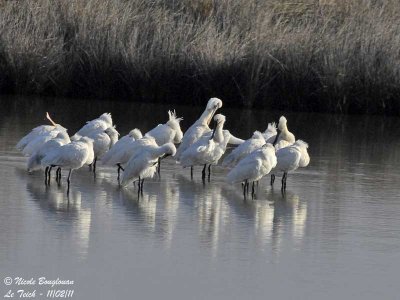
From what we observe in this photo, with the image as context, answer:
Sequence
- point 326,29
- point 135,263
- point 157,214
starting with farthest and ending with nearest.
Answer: point 326,29 → point 157,214 → point 135,263

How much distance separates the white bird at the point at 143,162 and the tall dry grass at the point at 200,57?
31.5 feet

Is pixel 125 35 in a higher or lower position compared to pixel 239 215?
higher

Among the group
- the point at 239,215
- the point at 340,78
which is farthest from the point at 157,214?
the point at 340,78

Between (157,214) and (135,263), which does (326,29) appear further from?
(135,263)

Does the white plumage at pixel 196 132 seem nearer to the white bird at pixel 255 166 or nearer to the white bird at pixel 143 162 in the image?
the white bird at pixel 143 162

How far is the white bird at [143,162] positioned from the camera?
520 inches

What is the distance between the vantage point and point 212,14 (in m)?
25.1

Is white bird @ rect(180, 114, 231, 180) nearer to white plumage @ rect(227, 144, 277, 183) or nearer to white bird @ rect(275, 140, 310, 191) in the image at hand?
white bird @ rect(275, 140, 310, 191)

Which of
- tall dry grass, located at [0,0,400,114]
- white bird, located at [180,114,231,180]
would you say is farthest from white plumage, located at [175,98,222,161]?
tall dry grass, located at [0,0,400,114]

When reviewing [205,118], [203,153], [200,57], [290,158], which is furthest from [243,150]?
[200,57]

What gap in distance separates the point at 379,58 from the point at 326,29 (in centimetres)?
211

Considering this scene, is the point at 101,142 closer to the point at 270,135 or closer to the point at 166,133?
the point at 166,133

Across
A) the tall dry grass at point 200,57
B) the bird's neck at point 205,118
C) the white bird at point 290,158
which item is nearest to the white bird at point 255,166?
the white bird at point 290,158

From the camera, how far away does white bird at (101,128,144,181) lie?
1405 centimetres
